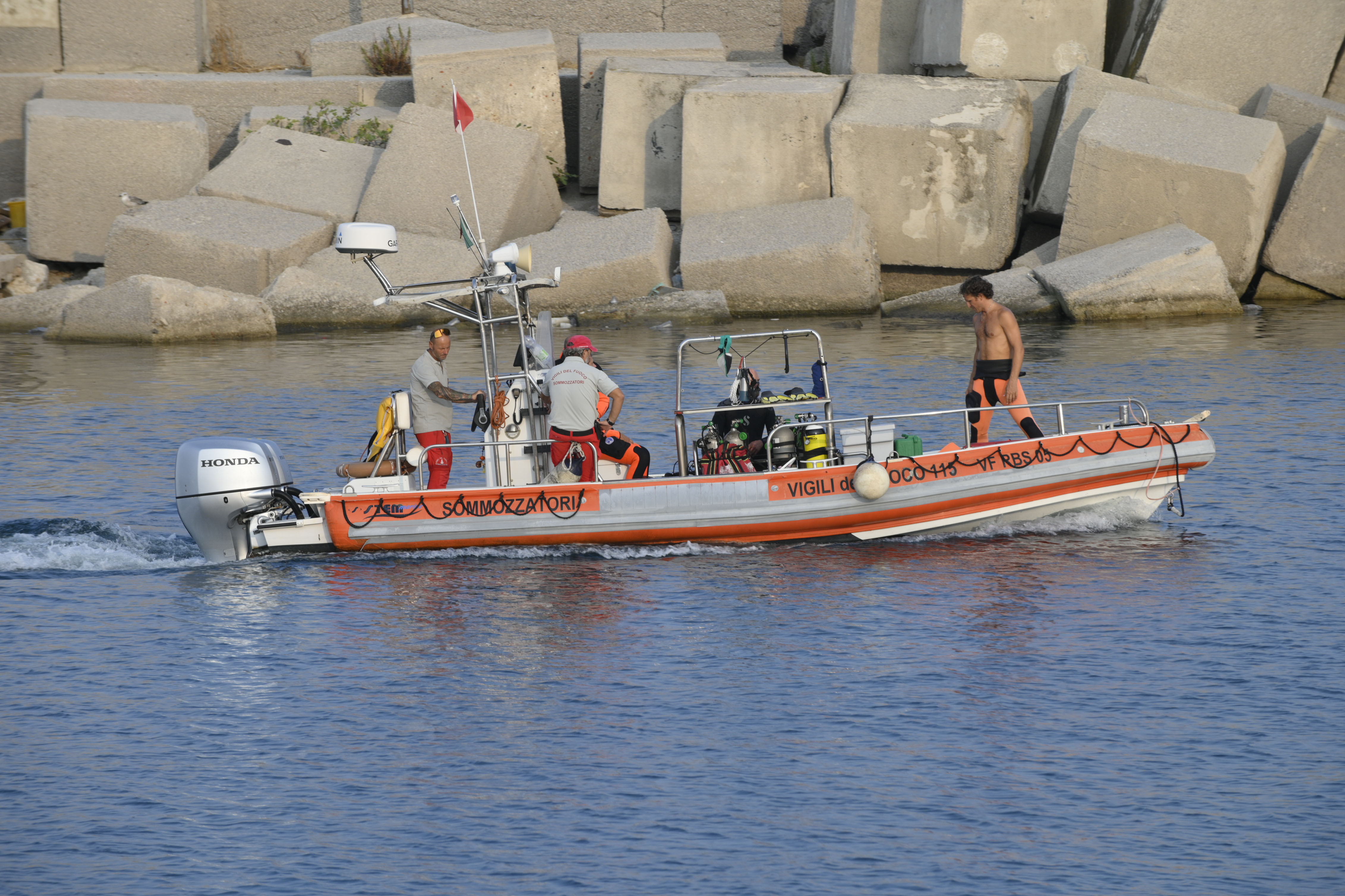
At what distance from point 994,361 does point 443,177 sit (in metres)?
13.0

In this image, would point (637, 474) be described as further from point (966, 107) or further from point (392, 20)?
point (392, 20)

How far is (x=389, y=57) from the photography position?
27219mm

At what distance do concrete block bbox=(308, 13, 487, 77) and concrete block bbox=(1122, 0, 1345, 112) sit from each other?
10866mm

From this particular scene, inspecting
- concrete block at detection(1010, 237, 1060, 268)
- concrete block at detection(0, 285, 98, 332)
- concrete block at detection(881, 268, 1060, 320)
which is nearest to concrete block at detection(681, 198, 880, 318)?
concrete block at detection(881, 268, 1060, 320)

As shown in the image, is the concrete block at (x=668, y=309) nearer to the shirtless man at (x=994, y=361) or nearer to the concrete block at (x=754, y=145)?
the concrete block at (x=754, y=145)

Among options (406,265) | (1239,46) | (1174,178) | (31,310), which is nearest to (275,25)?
(31,310)

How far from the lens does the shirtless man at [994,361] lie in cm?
1188

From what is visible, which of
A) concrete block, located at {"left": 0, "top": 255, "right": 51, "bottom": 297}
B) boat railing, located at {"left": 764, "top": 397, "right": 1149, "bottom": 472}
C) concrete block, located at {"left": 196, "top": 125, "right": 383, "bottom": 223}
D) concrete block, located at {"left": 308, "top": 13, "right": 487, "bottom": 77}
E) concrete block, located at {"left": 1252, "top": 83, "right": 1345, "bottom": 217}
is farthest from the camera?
concrete block, located at {"left": 308, "top": 13, "right": 487, "bottom": 77}

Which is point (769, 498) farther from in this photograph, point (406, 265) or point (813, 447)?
point (406, 265)

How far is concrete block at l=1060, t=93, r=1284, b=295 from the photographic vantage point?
72.2 feet

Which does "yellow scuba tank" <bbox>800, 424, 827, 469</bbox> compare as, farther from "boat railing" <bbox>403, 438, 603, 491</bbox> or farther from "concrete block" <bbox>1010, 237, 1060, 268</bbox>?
"concrete block" <bbox>1010, 237, 1060, 268</bbox>

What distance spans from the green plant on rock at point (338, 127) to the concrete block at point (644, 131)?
11.7 ft

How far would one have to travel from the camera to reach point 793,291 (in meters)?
22.5

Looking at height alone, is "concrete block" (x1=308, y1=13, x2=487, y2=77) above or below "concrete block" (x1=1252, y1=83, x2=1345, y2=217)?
above
